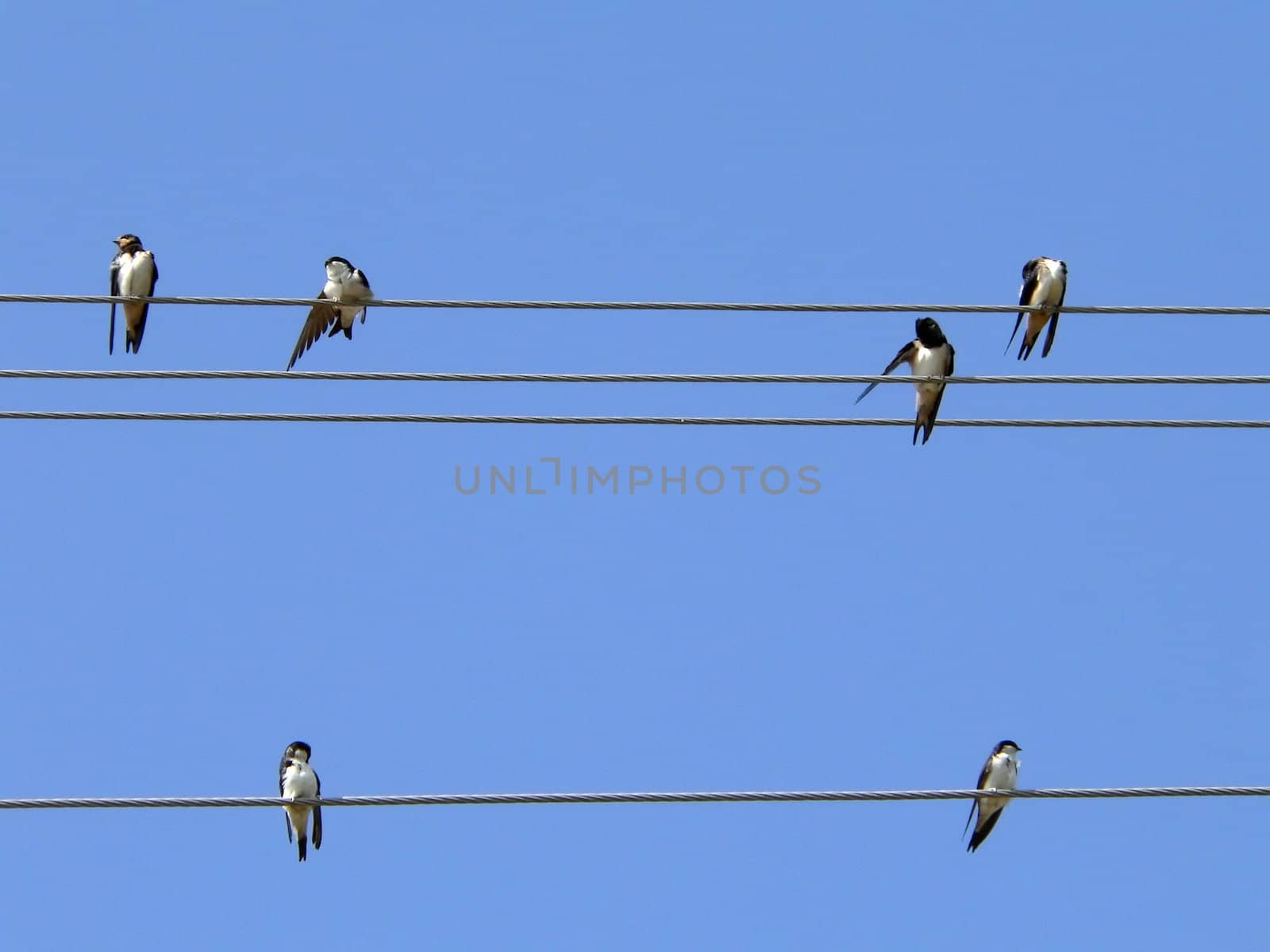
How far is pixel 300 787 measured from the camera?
10.9m

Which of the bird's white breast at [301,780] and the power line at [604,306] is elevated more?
the power line at [604,306]

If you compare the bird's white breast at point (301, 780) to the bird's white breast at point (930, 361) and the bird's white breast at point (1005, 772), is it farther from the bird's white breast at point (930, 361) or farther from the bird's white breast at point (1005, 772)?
the bird's white breast at point (930, 361)

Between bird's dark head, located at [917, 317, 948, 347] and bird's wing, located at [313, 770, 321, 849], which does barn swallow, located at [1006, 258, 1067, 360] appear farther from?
bird's wing, located at [313, 770, 321, 849]

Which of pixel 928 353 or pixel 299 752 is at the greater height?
pixel 928 353

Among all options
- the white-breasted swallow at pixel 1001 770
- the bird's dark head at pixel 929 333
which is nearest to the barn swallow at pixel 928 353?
the bird's dark head at pixel 929 333

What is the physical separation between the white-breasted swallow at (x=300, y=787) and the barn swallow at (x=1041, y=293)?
12.8ft

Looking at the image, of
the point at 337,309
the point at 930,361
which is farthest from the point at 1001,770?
the point at 337,309

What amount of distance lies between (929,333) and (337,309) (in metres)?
3.01

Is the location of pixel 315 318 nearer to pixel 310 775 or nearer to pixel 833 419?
pixel 310 775

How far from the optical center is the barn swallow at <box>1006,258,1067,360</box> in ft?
37.7

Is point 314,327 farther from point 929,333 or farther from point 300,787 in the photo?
point 929,333

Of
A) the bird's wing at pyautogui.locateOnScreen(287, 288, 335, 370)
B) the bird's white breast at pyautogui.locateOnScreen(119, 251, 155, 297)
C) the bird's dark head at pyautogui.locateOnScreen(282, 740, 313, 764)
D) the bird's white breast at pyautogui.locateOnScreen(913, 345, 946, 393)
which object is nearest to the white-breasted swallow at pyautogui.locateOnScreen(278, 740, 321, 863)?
the bird's dark head at pyautogui.locateOnScreen(282, 740, 313, 764)

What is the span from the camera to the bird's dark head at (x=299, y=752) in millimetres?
10992

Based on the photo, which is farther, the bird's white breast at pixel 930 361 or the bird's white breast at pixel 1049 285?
the bird's white breast at pixel 1049 285
